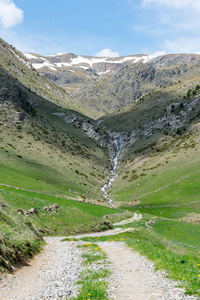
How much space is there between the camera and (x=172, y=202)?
71.2 meters

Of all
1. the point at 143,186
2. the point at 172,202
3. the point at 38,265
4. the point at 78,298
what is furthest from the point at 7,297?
the point at 143,186

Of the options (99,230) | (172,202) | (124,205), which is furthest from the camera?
(124,205)

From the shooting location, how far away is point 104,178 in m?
113

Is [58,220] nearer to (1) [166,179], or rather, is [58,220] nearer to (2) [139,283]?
(2) [139,283]

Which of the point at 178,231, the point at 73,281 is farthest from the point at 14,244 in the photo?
the point at 178,231

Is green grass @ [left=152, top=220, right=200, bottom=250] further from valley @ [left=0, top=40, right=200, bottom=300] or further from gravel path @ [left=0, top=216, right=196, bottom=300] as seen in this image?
gravel path @ [left=0, top=216, right=196, bottom=300]

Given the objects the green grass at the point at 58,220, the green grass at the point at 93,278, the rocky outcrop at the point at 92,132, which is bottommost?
the green grass at the point at 58,220

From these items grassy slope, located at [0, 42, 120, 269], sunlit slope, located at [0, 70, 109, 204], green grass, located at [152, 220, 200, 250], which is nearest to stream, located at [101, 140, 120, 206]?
grassy slope, located at [0, 42, 120, 269]

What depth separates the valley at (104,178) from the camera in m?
→ 19.0

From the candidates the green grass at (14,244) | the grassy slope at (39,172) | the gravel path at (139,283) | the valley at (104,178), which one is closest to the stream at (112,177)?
the valley at (104,178)

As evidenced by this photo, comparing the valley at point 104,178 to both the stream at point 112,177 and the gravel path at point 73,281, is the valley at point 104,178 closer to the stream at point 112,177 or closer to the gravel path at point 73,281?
the stream at point 112,177

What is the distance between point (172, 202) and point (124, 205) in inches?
643

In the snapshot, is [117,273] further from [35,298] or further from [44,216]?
[44,216]

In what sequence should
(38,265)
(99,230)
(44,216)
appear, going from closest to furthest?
(38,265) < (44,216) < (99,230)
